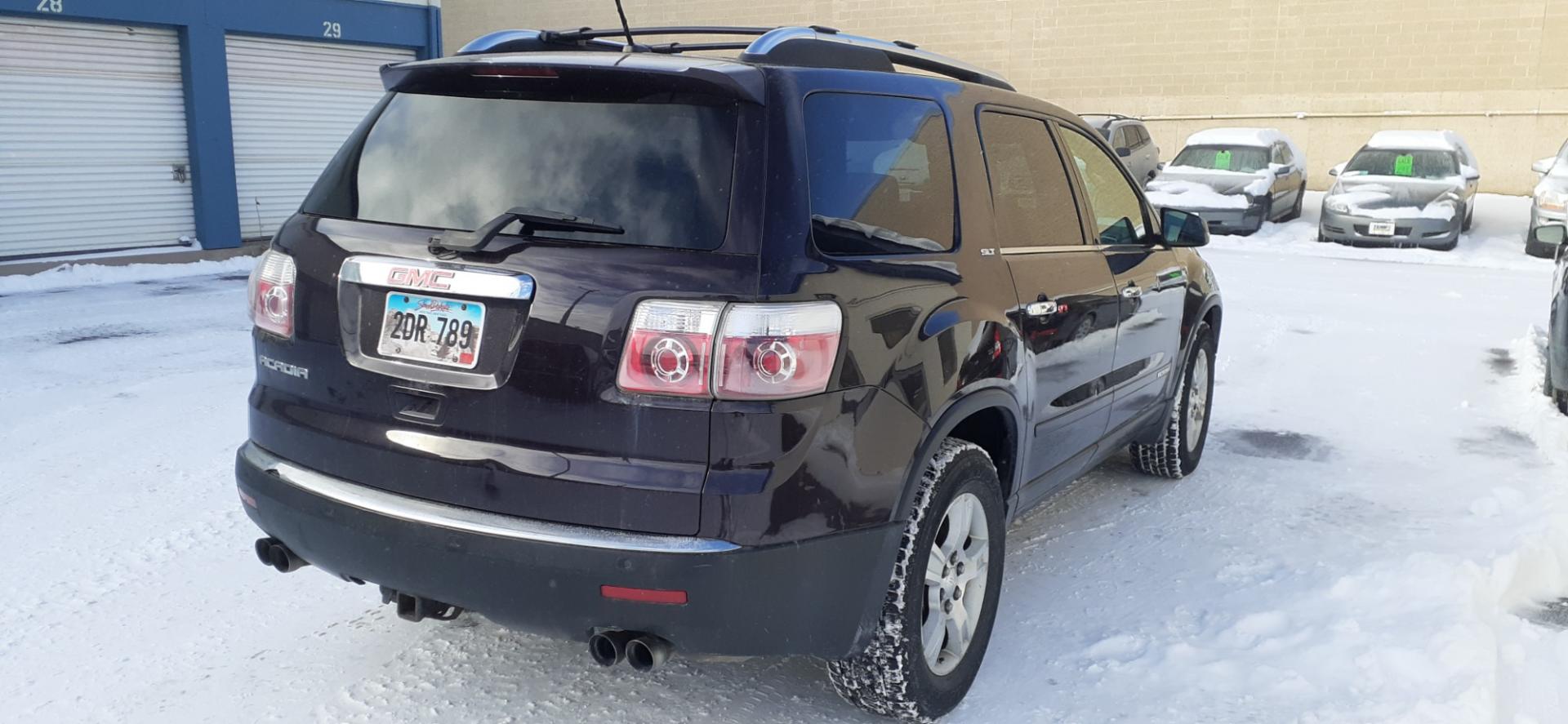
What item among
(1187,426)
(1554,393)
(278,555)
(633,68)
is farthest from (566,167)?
(1554,393)

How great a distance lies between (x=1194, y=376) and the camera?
18.4ft

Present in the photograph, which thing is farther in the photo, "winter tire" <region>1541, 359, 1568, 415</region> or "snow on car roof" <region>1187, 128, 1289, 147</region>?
"snow on car roof" <region>1187, 128, 1289, 147</region>

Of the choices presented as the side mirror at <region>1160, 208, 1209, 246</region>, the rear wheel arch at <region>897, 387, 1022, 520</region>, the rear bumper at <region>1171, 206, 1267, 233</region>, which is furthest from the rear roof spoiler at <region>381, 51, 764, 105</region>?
the rear bumper at <region>1171, 206, 1267, 233</region>

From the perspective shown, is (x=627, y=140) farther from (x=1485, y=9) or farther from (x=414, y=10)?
(x=1485, y=9)

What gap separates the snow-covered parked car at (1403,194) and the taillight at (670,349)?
54.7ft

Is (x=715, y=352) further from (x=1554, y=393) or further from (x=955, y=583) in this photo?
(x=1554, y=393)

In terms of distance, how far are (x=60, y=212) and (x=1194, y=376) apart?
44.4ft

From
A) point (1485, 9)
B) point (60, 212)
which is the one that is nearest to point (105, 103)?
point (60, 212)

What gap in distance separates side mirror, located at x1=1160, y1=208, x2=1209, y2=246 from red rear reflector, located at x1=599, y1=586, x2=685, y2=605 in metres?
3.01

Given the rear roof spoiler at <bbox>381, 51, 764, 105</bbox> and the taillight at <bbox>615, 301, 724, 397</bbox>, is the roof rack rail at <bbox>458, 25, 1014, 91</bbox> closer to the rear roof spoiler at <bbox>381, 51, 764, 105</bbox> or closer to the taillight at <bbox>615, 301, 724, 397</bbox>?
the rear roof spoiler at <bbox>381, 51, 764, 105</bbox>

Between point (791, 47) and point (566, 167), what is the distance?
676 mm

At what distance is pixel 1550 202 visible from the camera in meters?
15.9

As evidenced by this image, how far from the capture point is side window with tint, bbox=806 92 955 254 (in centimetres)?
290

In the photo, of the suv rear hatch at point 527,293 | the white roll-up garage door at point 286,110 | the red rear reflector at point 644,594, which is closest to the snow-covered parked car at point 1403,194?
the white roll-up garage door at point 286,110
